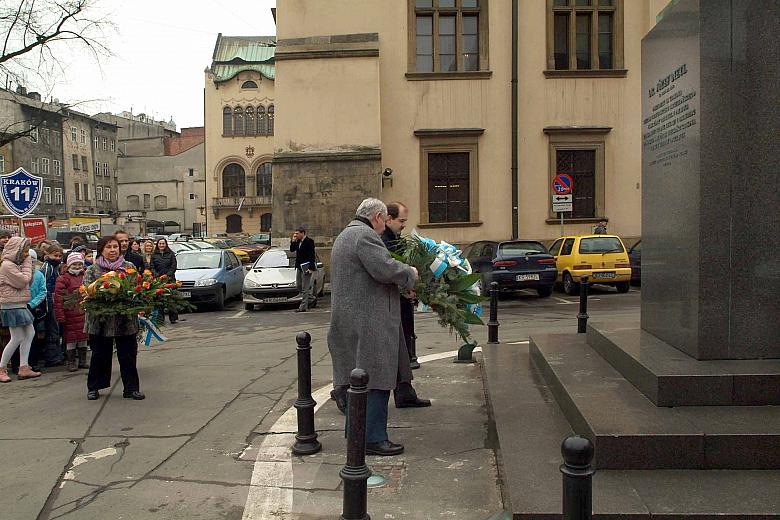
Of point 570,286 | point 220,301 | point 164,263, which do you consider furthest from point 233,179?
point 164,263

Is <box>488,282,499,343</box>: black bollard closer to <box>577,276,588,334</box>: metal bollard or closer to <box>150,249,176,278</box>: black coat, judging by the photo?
<box>577,276,588,334</box>: metal bollard

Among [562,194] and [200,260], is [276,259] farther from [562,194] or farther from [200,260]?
[562,194]

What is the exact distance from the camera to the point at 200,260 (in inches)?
728

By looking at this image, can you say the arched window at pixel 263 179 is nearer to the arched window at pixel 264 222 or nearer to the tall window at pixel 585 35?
the arched window at pixel 264 222

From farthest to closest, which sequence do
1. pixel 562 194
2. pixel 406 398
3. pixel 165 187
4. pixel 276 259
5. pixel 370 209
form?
1. pixel 165 187
2. pixel 562 194
3. pixel 276 259
4. pixel 406 398
5. pixel 370 209

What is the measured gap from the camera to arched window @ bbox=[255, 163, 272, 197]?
219ft

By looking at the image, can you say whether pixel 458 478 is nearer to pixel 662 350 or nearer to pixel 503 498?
pixel 503 498

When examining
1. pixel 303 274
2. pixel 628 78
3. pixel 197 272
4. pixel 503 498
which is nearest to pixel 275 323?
pixel 303 274

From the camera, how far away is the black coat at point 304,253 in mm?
16375

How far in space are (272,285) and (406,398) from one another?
1095 cm

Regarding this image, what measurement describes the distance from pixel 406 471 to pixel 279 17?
20557 mm

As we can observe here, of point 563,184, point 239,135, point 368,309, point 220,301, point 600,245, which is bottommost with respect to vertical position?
point 220,301

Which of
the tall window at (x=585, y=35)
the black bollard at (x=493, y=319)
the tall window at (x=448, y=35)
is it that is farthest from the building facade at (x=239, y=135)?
the black bollard at (x=493, y=319)

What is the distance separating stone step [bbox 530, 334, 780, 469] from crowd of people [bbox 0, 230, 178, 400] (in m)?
4.97
